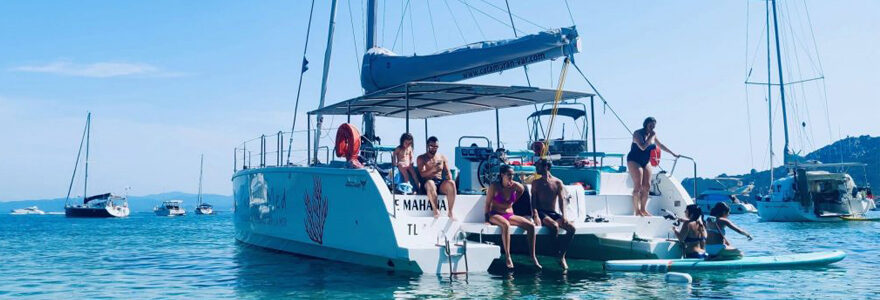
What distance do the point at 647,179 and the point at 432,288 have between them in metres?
4.55

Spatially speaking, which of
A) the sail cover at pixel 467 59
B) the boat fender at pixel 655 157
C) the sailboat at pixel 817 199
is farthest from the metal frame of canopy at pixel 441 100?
the sailboat at pixel 817 199

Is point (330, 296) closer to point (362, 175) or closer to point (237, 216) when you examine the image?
point (362, 175)

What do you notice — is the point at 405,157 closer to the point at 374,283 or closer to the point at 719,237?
the point at 374,283

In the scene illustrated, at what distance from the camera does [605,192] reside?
493 inches

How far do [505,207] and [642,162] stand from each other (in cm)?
283

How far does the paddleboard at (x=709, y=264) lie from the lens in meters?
10.3

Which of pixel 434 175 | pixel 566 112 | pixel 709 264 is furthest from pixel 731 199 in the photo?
pixel 434 175

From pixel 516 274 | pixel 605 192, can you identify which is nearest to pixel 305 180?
pixel 516 274

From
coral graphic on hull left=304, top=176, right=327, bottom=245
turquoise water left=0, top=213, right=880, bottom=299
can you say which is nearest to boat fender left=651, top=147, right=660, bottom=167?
turquoise water left=0, top=213, right=880, bottom=299

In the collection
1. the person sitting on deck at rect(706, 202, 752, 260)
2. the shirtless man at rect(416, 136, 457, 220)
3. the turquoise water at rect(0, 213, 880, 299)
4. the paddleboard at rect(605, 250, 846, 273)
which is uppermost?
the shirtless man at rect(416, 136, 457, 220)

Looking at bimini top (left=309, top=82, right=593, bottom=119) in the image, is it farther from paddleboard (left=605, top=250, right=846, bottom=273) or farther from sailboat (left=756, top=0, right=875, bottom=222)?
sailboat (left=756, top=0, right=875, bottom=222)

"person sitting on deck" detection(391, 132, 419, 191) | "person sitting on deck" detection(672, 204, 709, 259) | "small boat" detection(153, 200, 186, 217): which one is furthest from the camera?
"small boat" detection(153, 200, 186, 217)

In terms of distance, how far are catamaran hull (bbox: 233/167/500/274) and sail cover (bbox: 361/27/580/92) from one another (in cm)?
260

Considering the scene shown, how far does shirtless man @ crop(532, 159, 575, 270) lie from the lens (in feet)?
34.0
